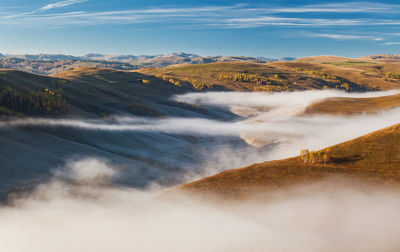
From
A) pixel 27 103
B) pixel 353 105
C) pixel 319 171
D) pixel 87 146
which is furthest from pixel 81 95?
pixel 319 171

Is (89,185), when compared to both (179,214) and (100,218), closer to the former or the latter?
(100,218)

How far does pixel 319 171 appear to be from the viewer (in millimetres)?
24219

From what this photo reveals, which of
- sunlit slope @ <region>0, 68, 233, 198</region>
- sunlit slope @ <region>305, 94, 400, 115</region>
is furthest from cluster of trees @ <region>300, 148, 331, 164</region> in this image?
sunlit slope @ <region>305, 94, 400, 115</region>

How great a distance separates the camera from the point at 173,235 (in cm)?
1989

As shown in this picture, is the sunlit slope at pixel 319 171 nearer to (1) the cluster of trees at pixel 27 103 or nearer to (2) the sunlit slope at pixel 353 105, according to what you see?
(1) the cluster of trees at pixel 27 103

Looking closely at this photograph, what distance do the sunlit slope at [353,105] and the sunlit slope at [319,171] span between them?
60.6 metres

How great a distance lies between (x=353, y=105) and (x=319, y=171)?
84034 millimetres

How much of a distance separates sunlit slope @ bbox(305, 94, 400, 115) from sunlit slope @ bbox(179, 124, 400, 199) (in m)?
60.6

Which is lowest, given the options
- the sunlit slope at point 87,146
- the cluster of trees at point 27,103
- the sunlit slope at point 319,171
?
the sunlit slope at point 87,146

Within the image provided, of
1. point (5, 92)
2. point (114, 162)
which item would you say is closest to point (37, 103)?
point (5, 92)

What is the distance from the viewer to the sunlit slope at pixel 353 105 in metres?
81.9

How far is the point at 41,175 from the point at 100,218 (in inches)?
780

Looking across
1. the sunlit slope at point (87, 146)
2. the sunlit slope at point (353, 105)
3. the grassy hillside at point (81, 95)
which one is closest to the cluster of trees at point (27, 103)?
the grassy hillside at point (81, 95)

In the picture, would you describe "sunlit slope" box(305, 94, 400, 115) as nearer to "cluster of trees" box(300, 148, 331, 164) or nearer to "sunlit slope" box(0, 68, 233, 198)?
"sunlit slope" box(0, 68, 233, 198)
